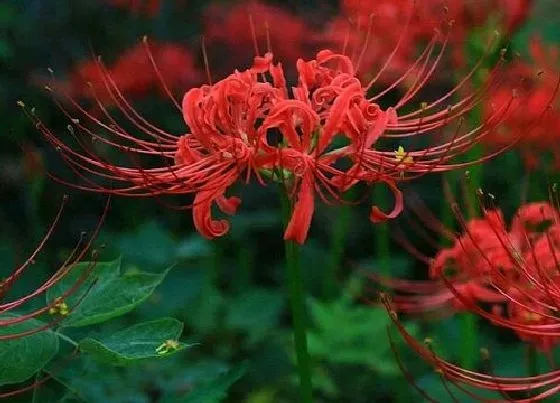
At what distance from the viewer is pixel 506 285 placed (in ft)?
4.97

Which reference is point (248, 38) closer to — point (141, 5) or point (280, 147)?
point (141, 5)

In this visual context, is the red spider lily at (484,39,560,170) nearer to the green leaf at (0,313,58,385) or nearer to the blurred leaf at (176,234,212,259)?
the blurred leaf at (176,234,212,259)

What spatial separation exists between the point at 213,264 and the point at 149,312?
22.4 inches

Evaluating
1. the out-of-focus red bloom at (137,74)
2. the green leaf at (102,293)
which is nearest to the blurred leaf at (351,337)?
the out-of-focus red bloom at (137,74)

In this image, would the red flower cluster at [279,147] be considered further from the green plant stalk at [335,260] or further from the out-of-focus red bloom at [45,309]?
the green plant stalk at [335,260]

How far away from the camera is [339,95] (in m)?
1.56

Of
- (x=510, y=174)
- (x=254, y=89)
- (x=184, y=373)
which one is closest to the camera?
(x=254, y=89)

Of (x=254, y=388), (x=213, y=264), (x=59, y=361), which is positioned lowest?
(x=254, y=388)

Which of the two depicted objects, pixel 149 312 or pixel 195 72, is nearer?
Answer: pixel 149 312

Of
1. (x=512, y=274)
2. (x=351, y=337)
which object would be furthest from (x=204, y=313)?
(x=512, y=274)

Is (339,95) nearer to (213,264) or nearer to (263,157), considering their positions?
(263,157)

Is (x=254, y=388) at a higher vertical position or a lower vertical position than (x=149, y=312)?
lower

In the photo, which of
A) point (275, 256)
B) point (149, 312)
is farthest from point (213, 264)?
point (275, 256)

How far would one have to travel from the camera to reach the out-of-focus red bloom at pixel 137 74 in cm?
320
